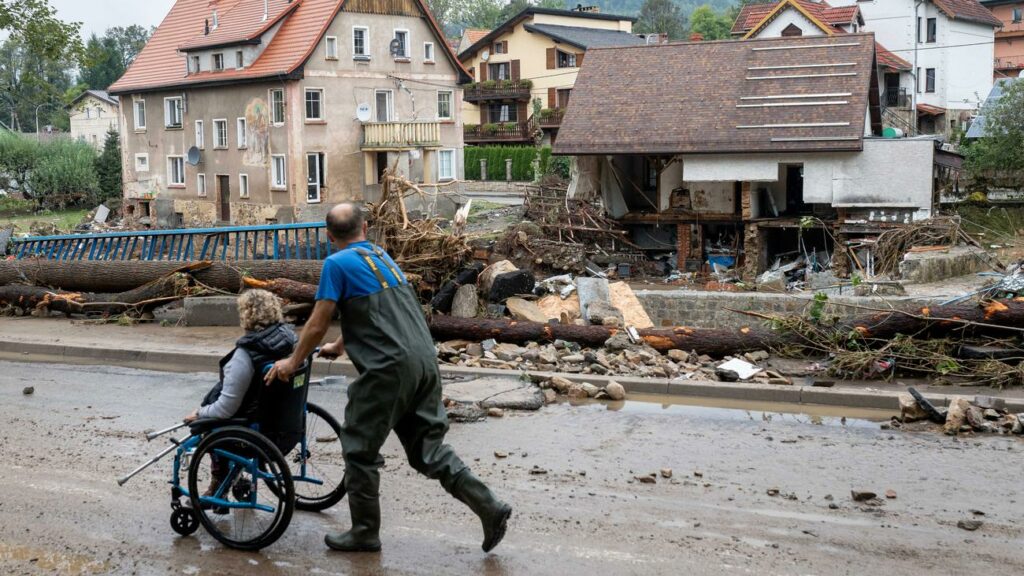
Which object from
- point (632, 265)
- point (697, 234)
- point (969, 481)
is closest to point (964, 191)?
point (697, 234)

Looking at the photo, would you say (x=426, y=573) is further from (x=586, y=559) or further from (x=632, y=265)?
(x=632, y=265)

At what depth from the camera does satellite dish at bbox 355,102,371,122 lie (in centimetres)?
4441

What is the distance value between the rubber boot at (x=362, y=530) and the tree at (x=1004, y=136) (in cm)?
3667

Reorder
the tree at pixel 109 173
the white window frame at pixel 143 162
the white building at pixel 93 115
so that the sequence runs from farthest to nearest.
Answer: the white building at pixel 93 115
the tree at pixel 109 173
the white window frame at pixel 143 162

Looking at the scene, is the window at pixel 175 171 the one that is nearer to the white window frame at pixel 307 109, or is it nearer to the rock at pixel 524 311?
the white window frame at pixel 307 109

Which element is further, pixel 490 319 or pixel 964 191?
pixel 964 191

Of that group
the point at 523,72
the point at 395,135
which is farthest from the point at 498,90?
the point at 395,135

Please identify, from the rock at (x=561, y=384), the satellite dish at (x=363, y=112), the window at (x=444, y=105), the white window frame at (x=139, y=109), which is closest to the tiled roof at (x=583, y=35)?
the window at (x=444, y=105)

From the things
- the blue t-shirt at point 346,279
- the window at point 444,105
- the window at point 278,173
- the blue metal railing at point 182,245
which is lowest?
the blue metal railing at point 182,245

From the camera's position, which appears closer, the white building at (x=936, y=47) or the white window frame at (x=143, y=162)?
the white window frame at (x=143, y=162)

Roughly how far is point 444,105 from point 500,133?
644 inches

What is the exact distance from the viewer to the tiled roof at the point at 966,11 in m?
56.7

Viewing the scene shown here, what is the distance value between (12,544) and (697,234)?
86.0 ft

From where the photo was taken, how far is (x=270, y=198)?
44219 mm
